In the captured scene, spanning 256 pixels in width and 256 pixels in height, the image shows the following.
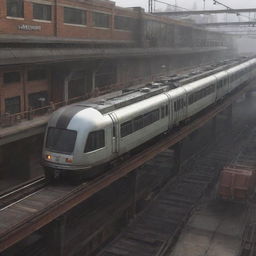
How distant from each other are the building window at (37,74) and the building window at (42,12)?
3954 millimetres

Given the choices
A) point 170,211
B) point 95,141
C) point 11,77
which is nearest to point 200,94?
point 170,211

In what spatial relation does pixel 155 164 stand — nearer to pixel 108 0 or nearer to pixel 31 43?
pixel 31 43

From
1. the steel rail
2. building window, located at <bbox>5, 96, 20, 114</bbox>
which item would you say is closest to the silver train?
the steel rail

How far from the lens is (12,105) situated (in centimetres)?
2400

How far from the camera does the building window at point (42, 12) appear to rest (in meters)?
27.2

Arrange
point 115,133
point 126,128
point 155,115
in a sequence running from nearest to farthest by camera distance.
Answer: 1. point 115,133
2. point 126,128
3. point 155,115

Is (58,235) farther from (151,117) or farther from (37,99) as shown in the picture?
(37,99)

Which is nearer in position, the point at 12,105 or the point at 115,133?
the point at 115,133

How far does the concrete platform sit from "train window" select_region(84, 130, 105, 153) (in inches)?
277

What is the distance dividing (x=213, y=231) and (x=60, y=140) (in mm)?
10611

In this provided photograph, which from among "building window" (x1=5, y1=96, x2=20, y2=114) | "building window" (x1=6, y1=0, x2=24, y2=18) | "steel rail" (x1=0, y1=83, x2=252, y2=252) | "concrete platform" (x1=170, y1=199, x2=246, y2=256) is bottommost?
"concrete platform" (x1=170, y1=199, x2=246, y2=256)

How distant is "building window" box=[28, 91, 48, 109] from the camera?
25578 mm

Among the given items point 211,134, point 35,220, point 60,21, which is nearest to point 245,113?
point 211,134

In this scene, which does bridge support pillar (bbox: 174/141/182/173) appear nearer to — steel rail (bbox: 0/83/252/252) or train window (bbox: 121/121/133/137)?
steel rail (bbox: 0/83/252/252)
